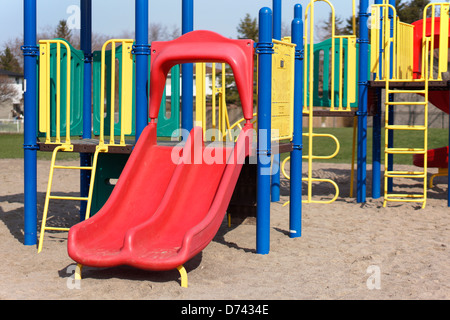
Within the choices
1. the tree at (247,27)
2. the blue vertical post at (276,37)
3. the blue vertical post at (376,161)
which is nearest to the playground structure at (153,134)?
the blue vertical post at (276,37)

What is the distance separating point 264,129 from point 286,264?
1.35 meters

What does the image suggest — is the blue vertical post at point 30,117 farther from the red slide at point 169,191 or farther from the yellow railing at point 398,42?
the yellow railing at point 398,42

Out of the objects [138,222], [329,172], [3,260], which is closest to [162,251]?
[138,222]

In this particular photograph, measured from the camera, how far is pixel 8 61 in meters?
60.8

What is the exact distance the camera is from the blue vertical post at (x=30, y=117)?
21.7 ft

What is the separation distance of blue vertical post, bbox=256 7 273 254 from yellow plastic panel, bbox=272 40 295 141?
Answer: 263mm

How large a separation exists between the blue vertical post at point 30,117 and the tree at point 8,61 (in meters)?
56.6

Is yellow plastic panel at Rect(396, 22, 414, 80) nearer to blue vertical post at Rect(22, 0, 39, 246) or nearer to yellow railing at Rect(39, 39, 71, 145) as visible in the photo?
yellow railing at Rect(39, 39, 71, 145)

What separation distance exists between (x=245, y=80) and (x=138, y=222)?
1.71 m

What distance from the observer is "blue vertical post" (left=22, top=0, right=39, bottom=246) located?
261 inches

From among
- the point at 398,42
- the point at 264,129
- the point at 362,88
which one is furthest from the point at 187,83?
the point at 398,42

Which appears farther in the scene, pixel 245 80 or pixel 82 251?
pixel 245 80

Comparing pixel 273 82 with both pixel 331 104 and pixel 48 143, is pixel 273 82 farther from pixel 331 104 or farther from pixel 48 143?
pixel 331 104

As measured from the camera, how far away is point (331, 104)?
9812mm
